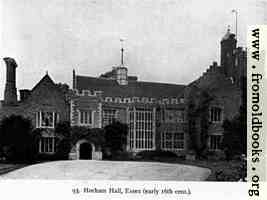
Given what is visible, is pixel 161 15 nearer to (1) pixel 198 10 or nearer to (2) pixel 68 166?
(1) pixel 198 10

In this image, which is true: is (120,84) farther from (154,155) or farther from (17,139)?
(17,139)

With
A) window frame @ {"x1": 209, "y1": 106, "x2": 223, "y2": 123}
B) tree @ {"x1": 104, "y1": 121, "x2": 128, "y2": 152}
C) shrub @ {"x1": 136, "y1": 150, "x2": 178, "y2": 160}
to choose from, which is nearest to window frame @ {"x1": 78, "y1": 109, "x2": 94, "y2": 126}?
tree @ {"x1": 104, "y1": 121, "x2": 128, "y2": 152}

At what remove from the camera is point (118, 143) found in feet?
10.2

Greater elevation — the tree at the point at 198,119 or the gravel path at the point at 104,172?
the tree at the point at 198,119

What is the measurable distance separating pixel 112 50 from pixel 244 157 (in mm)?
1154

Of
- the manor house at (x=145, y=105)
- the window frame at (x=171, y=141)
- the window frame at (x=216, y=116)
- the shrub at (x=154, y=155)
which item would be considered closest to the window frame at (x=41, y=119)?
the manor house at (x=145, y=105)

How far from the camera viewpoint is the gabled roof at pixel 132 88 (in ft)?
10.2

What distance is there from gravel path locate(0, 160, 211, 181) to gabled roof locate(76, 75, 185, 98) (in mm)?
471

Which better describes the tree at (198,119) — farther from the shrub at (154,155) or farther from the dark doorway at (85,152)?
the dark doorway at (85,152)

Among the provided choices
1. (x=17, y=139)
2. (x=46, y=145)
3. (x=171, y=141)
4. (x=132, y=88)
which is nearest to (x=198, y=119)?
(x=171, y=141)

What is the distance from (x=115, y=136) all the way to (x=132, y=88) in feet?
1.15

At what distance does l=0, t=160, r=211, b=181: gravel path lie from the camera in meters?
3.05

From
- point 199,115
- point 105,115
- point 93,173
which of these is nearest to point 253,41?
point 199,115

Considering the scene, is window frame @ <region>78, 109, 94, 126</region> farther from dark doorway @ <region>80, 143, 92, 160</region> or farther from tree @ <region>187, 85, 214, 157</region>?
tree @ <region>187, 85, 214, 157</region>
